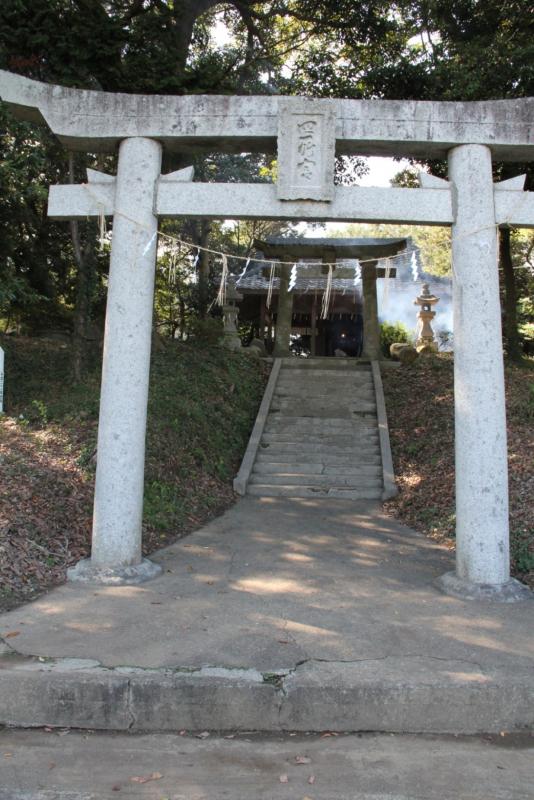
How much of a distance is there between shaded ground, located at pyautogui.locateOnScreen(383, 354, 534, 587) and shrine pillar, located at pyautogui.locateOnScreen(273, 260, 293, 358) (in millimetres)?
3108

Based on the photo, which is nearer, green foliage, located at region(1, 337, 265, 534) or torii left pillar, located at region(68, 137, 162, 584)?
torii left pillar, located at region(68, 137, 162, 584)

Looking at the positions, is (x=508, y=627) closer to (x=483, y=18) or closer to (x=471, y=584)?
(x=471, y=584)

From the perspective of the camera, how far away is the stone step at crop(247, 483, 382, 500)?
10.0 meters

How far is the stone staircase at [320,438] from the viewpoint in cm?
1032

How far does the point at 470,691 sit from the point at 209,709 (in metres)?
1.57

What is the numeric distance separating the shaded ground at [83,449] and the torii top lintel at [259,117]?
3.77 metres

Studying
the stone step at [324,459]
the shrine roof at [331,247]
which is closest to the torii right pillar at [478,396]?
the stone step at [324,459]

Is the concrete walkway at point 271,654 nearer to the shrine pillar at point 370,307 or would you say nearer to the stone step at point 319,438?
the stone step at point 319,438

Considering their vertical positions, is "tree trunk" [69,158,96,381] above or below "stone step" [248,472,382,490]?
above

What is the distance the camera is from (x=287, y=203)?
6098mm

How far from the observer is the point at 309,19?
13.3 m

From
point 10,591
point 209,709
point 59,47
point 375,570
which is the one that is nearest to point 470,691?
point 209,709

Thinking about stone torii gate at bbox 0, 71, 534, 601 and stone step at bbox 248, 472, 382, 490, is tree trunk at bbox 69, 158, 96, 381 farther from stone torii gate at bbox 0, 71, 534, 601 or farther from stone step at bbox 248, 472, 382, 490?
stone torii gate at bbox 0, 71, 534, 601

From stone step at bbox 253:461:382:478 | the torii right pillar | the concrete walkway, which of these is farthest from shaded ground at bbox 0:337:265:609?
the torii right pillar
